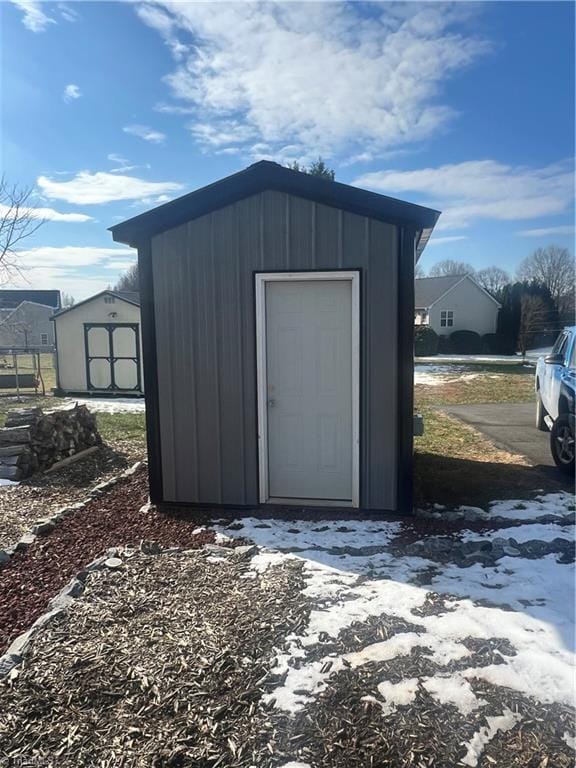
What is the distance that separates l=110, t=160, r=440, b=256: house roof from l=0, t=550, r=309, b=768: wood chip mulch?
9.79ft

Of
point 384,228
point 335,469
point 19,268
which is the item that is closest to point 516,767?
point 335,469

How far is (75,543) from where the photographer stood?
160 inches

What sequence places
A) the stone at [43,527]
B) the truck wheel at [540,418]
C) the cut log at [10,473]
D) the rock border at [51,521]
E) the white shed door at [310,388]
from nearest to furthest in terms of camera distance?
the rock border at [51,521], the stone at [43,527], the white shed door at [310,388], the cut log at [10,473], the truck wheel at [540,418]

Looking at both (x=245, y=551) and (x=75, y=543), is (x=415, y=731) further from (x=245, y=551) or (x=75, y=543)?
(x=75, y=543)

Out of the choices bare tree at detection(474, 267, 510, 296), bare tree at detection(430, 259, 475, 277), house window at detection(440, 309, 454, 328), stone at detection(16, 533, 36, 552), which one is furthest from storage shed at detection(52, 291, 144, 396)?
bare tree at detection(430, 259, 475, 277)

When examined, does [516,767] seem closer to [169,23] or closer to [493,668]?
[493,668]

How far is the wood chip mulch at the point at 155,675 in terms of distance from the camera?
193cm

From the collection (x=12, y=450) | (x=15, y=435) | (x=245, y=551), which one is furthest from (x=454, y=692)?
(x=15, y=435)

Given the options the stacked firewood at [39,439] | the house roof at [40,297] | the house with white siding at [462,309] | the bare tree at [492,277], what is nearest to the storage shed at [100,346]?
the stacked firewood at [39,439]

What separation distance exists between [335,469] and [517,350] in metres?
28.7

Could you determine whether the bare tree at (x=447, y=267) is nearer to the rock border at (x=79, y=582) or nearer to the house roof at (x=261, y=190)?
the house roof at (x=261, y=190)

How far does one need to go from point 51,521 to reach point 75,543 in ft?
1.93

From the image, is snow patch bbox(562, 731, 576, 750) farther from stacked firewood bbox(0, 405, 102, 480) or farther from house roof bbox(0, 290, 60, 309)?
house roof bbox(0, 290, 60, 309)

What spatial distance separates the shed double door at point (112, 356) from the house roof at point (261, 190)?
995cm
